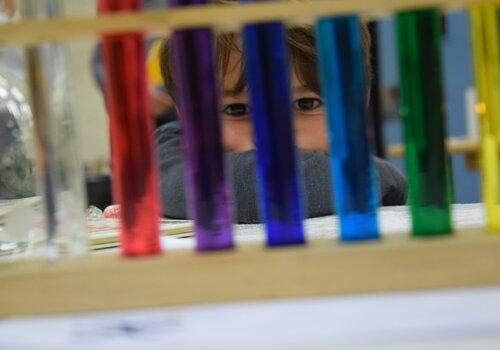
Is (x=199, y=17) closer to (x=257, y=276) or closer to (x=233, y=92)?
(x=257, y=276)

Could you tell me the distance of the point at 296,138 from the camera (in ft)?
2.35

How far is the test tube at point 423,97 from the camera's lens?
0.35 meters

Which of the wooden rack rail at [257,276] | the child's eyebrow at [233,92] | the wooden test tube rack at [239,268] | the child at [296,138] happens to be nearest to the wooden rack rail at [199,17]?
the wooden test tube rack at [239,268]

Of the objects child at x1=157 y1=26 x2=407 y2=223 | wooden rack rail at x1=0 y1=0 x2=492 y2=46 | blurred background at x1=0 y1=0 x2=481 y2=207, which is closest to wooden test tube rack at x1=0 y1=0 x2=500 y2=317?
wooden rack rail at x1=0 y1=0 x2=492 y2=46

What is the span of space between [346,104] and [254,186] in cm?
44

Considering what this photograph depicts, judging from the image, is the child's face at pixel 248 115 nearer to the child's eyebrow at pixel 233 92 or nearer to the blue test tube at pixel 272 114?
the child's eyebrow at pixel 233 92

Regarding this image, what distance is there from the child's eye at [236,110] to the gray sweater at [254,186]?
6cm

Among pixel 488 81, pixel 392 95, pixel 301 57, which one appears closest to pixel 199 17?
pixel 488 81

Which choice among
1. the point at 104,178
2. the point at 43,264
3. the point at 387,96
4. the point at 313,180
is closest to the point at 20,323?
the point at 43,264

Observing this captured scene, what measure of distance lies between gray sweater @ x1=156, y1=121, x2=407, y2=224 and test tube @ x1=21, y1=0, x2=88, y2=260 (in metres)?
0.38

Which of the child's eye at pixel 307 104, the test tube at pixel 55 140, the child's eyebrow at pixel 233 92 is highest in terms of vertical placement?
the child's eyebrow at pixel 233 92

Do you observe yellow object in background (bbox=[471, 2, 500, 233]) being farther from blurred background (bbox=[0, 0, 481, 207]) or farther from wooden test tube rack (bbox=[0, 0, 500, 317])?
blurred background (bbox=[0, 0, 481, 207])

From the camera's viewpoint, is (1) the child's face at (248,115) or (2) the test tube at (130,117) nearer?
(2) the test tube at (130,117)

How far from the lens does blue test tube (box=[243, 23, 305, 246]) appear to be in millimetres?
358
